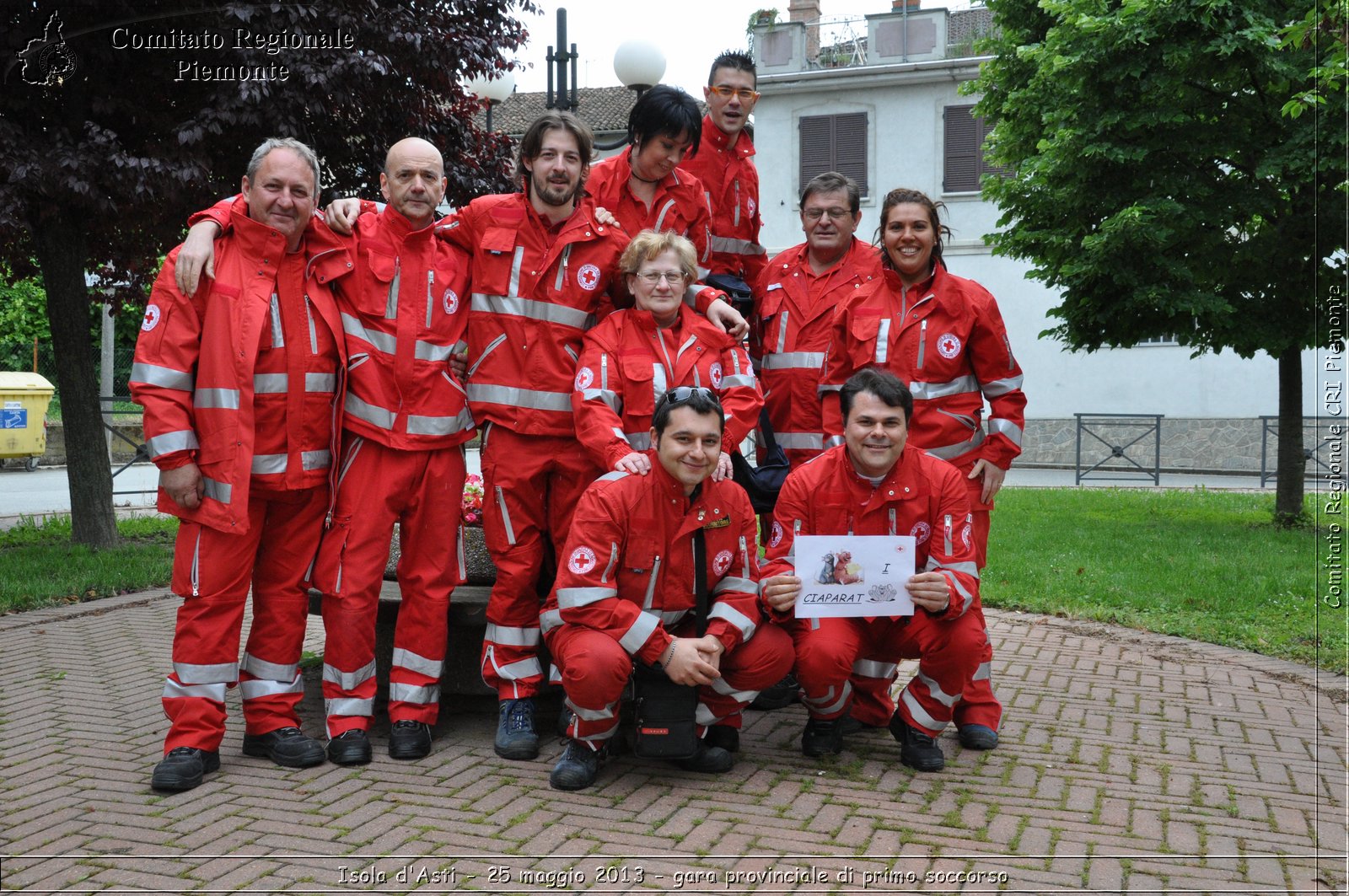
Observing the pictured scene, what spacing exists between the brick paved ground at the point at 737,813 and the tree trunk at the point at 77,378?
Answer: 4684mm

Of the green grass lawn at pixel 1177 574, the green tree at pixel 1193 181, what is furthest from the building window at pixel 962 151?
the green grass lawn at pixel 1177 574

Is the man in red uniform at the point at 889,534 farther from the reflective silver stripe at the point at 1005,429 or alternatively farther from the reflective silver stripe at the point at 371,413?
the reflective silver stripe at the point at 371,413

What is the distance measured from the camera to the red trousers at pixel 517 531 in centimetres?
492

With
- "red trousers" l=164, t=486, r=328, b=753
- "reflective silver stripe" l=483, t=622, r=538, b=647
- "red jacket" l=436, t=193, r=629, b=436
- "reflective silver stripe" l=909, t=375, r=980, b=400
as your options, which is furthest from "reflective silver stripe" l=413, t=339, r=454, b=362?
"reflective silver stripe" l=909, t=375, r=980, b=400

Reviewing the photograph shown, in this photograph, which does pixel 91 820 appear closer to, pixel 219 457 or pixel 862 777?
pixel 219 457

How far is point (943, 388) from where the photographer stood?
17.1 feet

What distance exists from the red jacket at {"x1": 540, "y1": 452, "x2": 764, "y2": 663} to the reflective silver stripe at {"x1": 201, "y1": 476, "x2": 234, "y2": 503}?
1291 mm

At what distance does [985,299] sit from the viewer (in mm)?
5184

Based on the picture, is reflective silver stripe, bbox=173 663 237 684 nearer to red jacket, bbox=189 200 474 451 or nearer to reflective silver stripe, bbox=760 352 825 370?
red jacket, bbox=189 200 474 451

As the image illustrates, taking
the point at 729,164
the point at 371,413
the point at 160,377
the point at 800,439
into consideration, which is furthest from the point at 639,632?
the point at 729,164

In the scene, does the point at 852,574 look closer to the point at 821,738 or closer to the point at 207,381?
the point at 821,738

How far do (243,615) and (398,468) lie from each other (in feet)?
2.73

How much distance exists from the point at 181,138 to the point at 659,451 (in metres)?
5.38

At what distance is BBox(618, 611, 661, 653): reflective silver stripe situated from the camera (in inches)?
173
